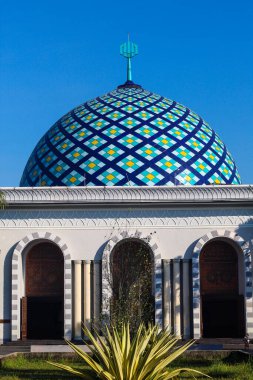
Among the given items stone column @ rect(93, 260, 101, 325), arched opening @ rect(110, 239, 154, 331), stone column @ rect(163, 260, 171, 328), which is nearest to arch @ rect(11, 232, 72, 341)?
stone column @ rect(93, 260, 101, 325)

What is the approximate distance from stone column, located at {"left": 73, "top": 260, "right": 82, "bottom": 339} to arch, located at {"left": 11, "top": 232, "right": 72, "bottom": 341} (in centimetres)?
17

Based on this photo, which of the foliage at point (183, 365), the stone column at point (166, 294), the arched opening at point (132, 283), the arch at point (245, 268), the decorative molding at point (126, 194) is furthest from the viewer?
the decorative molding at point (126, 194)

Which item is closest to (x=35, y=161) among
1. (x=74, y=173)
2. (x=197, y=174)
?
(x=74, y=173)

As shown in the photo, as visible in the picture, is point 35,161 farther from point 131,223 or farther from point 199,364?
point 199,364

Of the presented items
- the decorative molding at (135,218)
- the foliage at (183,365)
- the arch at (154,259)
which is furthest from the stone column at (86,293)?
the foliage at (183,365)

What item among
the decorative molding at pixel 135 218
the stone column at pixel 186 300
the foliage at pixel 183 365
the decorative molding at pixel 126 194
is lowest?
the foliage at pixel 183 365

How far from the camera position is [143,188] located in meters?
19.5

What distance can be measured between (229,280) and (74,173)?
6.09m

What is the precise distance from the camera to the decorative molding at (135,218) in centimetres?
1920

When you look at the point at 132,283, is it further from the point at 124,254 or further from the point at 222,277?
the point at 222,277

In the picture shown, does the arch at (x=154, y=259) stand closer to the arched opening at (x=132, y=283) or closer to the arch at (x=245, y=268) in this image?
the arched opening at (x=132, y=283)

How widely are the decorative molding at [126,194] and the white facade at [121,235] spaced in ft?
0.09

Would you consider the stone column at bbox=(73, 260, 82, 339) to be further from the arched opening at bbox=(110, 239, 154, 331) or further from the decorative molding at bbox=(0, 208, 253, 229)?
the decorative molding at bbox=(0, 208, 253, 229)

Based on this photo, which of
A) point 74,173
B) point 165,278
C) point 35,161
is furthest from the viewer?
point 35,161
